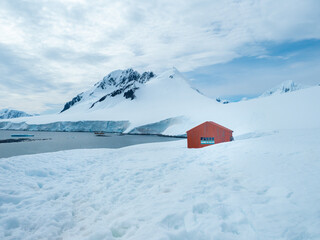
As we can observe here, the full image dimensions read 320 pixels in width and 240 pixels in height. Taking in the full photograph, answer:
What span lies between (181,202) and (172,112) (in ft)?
214

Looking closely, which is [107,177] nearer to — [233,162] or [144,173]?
[144,173]

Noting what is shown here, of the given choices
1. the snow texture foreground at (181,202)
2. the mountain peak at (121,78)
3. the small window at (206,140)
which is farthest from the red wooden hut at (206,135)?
the mountain peak at (121,78)

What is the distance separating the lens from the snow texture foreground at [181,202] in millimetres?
3236

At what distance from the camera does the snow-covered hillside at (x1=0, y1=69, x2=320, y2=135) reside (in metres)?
29.1

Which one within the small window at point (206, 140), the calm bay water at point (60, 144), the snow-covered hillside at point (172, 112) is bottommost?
the calm bay water at point (60, 144)

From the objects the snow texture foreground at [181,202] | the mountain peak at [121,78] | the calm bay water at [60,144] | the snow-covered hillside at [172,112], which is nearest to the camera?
the snow texture foreground at [181,202]

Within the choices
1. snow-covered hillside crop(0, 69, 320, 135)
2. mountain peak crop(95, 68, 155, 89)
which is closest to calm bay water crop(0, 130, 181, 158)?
snow-covered hillside crop(0, 69, 320, 135)

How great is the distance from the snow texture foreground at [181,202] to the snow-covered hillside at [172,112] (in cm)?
2196

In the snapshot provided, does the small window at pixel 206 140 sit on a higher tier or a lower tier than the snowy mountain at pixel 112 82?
lower

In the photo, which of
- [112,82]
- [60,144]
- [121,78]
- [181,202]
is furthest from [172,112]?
[112,82]

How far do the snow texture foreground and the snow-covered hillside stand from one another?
22.0 metres

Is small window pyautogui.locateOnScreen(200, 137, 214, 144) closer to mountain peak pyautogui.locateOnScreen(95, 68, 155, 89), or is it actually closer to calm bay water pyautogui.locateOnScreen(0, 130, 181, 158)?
calm bay water pyautogui.locateOnScreen(0, 130, 181, 158)

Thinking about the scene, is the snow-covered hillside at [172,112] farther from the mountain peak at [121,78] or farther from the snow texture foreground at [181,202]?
the snow texture foreground at [181,202]

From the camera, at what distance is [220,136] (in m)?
19.3
